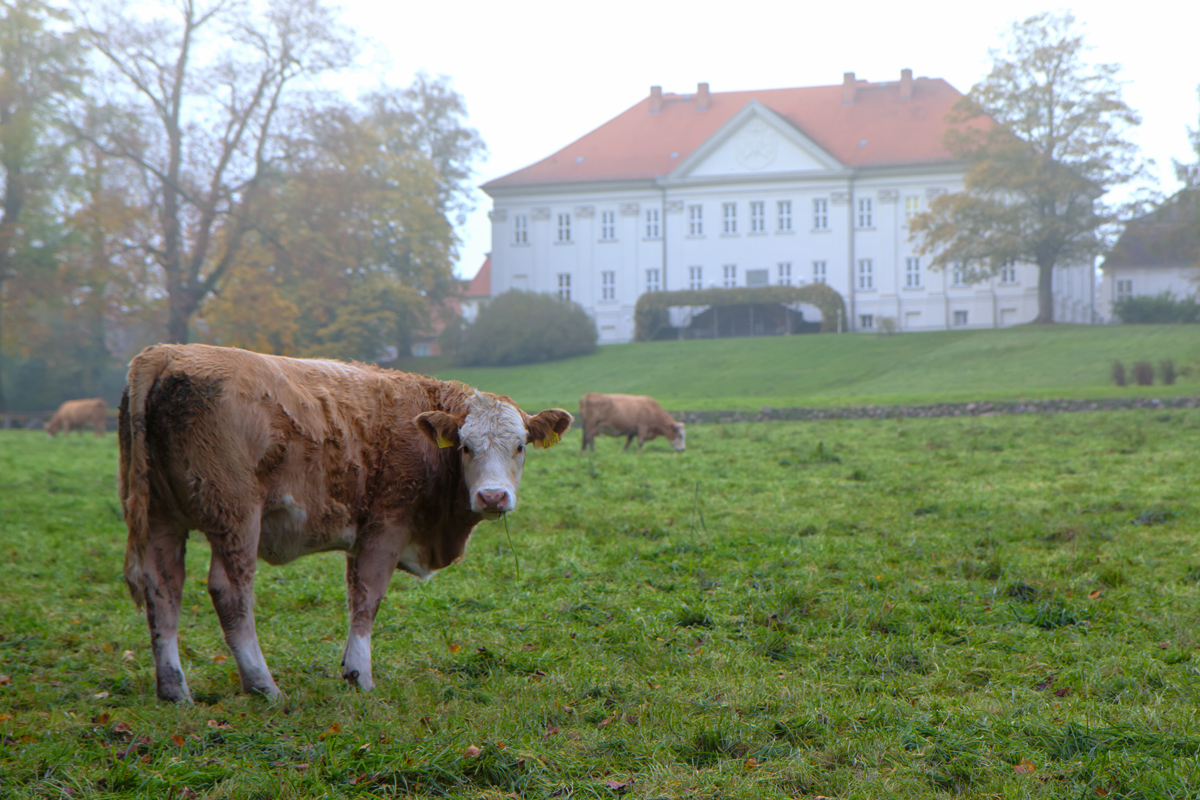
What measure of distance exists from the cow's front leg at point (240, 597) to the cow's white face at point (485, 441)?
100 cm

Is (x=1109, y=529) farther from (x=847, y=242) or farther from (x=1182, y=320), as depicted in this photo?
(x=847, y=242)

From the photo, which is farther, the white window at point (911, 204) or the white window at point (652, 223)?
the white window at point (652, 223)

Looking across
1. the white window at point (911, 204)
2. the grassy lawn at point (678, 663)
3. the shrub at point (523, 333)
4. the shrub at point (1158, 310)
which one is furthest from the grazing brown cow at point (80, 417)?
the white window at point (911, 204)

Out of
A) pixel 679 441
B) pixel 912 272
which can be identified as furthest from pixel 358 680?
pixel 912 272

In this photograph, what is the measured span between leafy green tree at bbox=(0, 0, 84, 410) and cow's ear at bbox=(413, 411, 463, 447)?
28494 millimetres

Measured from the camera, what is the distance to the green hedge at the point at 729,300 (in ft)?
169

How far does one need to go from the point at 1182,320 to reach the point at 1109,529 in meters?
42.2

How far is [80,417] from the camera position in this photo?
91.9ft

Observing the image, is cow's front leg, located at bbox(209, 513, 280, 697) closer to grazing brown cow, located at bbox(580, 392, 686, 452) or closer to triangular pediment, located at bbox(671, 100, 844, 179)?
grazing brown cow, located at bbox(580, 392, 686, 452)

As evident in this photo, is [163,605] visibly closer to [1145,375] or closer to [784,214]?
[1145,375]

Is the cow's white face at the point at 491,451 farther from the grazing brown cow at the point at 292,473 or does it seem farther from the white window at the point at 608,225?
the white window at the point at 608,225

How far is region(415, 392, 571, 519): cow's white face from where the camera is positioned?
4.80m

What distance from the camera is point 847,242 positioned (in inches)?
2235

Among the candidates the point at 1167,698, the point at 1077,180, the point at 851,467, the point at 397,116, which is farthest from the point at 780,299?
the point at 1167,698
